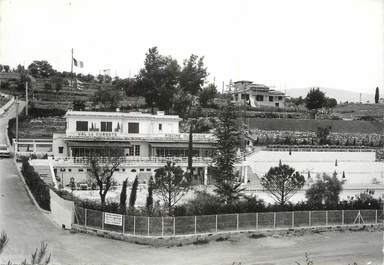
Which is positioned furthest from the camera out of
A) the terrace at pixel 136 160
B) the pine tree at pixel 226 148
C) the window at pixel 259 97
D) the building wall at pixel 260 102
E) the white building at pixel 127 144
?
the window at pixel 259 97

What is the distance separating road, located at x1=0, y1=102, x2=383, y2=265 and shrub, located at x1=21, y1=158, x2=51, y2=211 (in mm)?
1349

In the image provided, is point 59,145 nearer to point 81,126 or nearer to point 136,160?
point 81,126

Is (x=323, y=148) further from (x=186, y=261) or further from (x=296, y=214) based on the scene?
(x=186, y=261)

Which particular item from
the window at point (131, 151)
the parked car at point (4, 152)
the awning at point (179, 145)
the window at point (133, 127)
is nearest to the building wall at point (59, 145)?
the window at point (131, 151)

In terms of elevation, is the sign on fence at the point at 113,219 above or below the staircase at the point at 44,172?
below

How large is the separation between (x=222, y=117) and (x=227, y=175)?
4.48m

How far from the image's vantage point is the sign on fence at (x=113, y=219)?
97.2 ft

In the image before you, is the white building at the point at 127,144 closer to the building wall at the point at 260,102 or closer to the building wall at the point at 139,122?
the building wall at the point at 139,122

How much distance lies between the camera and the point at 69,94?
89.4 meters

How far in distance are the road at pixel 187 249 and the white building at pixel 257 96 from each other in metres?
60.6

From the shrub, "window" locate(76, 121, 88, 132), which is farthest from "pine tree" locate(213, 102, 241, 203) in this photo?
"window" locate(76, 121, 88, 132)

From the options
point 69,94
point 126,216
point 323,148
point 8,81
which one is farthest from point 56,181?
point 8,81

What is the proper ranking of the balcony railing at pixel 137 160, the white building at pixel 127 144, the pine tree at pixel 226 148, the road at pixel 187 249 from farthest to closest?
the white building at pixel 127 144, the balcony railing at pixel 137 160, the pine tree at pixel 226 148, the road at pixel 187 249

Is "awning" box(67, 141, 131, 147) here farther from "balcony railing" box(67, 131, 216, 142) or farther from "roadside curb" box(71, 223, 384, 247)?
"roadside curb" box(71, 223, 384, 247)
